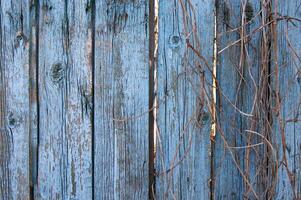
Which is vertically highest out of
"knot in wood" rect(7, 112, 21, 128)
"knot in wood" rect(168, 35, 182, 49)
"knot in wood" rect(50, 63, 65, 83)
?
"knot in wood" rect(168, 35, 182, 49)

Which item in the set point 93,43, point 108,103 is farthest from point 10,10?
point 108,103

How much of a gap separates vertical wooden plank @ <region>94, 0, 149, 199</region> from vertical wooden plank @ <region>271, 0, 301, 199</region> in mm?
627

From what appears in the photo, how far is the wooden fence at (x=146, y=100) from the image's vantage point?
2.62 m

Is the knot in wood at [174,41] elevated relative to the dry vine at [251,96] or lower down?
elevated

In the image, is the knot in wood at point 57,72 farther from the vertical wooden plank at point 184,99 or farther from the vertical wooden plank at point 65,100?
the vertical wooden plank at point 184,99

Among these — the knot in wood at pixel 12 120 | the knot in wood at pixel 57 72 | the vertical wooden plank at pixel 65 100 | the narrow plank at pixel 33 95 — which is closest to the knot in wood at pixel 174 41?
the vertical wooden plank at pixel 65 100

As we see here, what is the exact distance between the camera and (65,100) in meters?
2.64

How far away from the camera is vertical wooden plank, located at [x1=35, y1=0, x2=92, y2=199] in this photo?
2.63 meters

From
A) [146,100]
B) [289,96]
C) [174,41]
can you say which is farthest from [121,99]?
[289,96]

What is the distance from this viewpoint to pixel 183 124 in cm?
266

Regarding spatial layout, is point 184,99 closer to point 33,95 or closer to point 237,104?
point 237,104

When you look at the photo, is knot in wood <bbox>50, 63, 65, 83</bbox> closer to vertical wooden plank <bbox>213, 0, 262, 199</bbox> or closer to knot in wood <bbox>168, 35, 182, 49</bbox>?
knot in wood <bbox>168, 35, 182, 49</bbox>

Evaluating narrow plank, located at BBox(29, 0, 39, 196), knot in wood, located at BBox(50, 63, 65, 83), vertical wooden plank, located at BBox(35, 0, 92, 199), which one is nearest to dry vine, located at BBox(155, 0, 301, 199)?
vertical wooden plank, located at BBox(35, 0, 92, 199)

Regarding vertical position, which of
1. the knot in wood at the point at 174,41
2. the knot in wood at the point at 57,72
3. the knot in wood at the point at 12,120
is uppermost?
the knot in wood at the point at 174,41
